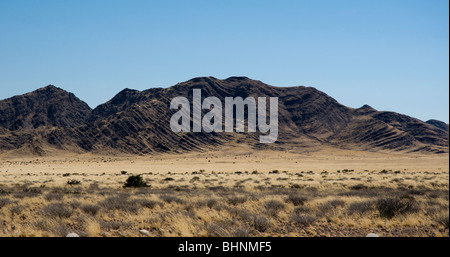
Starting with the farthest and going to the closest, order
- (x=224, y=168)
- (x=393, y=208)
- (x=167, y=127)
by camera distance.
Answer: (x=167, y=127), (x=224, y=168), (x=393, y=208)

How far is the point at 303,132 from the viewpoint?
545 feet

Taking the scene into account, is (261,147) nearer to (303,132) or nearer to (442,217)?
(303,132)

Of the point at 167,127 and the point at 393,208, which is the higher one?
the point at 167,127

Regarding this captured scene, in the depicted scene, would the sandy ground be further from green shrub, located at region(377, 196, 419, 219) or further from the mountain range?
green shrub, located at region(377, 196, 419, 219)
